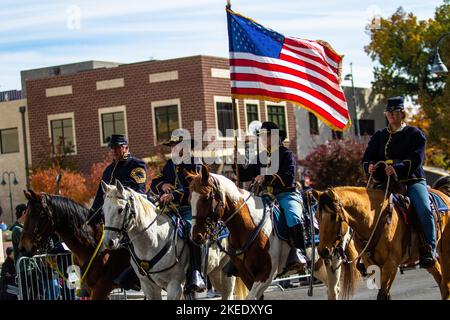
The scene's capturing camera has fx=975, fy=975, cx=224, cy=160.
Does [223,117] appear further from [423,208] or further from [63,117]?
[423,208]

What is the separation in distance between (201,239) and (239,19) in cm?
457

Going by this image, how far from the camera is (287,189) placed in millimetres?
13883

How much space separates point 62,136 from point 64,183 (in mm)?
6042

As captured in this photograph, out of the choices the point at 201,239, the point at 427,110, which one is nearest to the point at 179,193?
the point at 201,239

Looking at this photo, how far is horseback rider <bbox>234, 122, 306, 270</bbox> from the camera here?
13516 mm

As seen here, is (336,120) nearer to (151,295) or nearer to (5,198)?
(151,295)

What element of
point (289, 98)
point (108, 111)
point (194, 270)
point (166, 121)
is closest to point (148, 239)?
point (194, 270)

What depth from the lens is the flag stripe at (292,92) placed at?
48.8 feet

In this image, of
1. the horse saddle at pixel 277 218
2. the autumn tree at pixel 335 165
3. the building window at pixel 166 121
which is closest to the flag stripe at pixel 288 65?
the horse saddle at pixel 277 218

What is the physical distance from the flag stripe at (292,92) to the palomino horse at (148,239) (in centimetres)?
249

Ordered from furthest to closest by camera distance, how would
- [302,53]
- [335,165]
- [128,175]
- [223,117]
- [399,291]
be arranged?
1. [223,117]
2. [335,165]
3. [399,291]
4. [302,53]
5. [128,175]

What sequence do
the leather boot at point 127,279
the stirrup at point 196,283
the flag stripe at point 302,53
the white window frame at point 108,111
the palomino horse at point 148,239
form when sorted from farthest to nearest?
the white window frame at point 108,111
the flag stripe at point 302,53
the leather boot at point 127,279
the stirrup at point 196,283
the palomino horse at point 148,239

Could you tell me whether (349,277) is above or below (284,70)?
below

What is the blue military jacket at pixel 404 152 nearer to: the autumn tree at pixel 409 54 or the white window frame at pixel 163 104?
the white window frame at pixel 163 104
